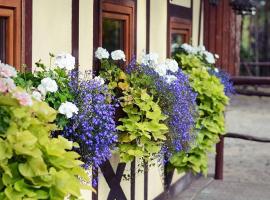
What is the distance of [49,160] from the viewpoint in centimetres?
291

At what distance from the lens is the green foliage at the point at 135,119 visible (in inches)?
188

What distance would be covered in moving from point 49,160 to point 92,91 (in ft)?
3.94

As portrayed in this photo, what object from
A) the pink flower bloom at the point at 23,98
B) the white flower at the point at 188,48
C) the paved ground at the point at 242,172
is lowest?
the paved ground at the point at 242,172

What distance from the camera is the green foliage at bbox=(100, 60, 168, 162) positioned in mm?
4781

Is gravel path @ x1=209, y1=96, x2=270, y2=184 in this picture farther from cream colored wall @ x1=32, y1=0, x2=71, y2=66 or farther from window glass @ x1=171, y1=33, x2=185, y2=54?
cream colored wall @ x1=32, y1=0, x2=71, y2=66

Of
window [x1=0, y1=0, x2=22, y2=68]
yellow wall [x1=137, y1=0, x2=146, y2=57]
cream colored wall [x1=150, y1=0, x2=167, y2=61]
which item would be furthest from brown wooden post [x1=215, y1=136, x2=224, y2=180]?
window [x1=0, y1=0, x2=22, y2=68]

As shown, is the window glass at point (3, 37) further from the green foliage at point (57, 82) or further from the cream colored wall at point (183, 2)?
the cream colored wall at point (183, 2)

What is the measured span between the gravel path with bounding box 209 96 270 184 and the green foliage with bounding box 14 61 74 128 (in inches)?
189

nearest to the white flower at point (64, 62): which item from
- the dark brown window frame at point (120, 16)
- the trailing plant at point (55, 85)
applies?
the trailing plant at point (55, 85)

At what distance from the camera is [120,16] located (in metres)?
5.33

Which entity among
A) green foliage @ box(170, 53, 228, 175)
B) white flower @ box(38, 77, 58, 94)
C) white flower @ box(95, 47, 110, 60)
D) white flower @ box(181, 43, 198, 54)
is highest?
white flower @ box(181, 43, 198, 54)

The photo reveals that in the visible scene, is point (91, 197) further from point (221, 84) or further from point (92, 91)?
point (221, 84)

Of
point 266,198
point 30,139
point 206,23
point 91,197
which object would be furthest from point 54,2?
point 206,23

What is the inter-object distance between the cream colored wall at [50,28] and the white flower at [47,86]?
0.52 metres
